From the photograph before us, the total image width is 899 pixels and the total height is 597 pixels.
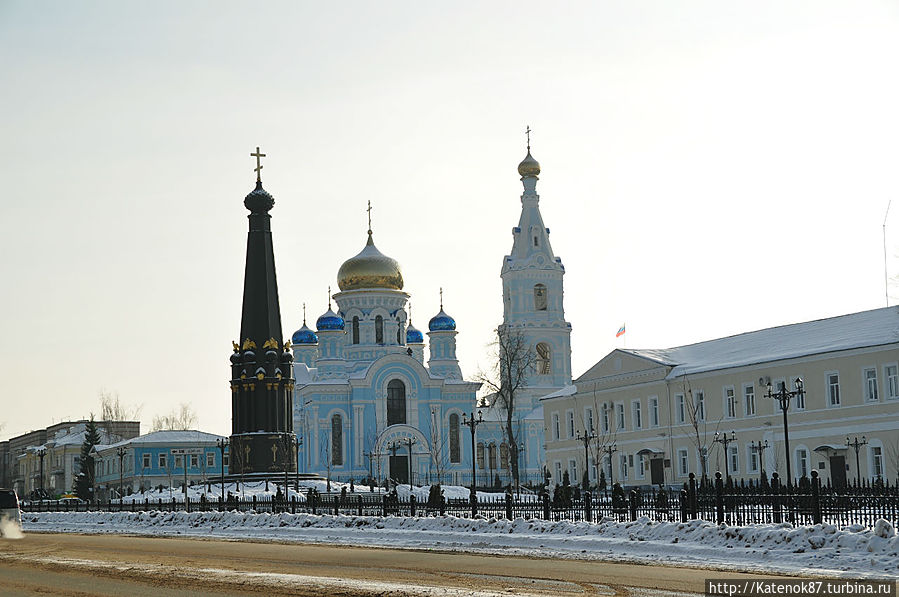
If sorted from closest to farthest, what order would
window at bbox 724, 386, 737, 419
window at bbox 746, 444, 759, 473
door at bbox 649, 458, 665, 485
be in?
window at bbox 746, 444, 759, 473 → window at bbox 724, 386, 737, 419 → door at bbox 649, 458, 665, 485

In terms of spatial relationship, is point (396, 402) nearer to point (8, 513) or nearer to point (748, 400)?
point (748, 400)

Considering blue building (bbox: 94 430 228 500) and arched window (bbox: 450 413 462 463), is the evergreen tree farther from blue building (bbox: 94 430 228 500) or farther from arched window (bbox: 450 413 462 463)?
arched window (bbox: 450 413 462 463)

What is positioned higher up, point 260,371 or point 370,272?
point 370,272

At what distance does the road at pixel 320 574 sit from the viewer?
1678 cm

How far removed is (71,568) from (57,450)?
101 metres

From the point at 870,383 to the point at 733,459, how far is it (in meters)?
8.44

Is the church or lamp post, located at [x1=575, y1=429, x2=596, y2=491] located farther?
the church

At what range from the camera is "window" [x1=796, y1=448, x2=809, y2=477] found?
54156mm

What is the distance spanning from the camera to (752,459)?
5634 cm

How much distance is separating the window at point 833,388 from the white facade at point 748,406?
4cm

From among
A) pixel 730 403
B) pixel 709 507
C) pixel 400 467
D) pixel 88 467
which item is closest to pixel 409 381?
pixel 400 467

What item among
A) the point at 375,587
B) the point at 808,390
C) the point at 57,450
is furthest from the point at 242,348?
the point at 57,450

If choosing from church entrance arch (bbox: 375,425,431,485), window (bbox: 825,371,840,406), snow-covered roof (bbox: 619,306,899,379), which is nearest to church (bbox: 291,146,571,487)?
church entrance arch (bbox: 375,425,431,485)

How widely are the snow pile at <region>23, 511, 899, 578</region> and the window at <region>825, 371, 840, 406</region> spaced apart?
27.7m
